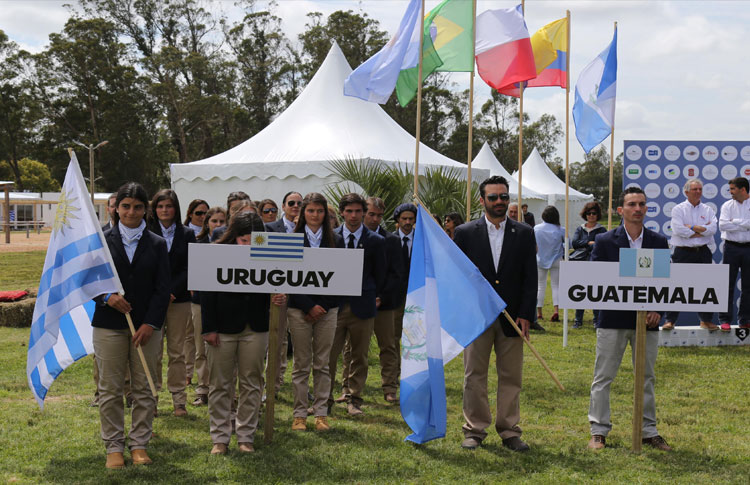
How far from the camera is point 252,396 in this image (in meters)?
5.43

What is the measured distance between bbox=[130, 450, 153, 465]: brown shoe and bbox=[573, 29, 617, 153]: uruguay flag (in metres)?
6.51

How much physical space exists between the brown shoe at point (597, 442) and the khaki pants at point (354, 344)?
2.06 meters

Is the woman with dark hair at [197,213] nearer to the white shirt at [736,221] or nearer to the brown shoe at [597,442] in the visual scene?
the brown shoe at [597,442]

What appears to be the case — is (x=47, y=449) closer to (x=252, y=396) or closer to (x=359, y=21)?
(x=252, y=396)

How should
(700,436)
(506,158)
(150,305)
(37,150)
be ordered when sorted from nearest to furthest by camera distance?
(150,305) → (700,436) → (37,150) → (506,158)

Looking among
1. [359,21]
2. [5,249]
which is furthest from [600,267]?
[359,21]

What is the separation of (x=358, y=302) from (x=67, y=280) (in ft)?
7.85

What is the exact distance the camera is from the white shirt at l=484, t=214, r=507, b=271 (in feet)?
18.5

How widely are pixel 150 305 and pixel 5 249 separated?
29.8 m

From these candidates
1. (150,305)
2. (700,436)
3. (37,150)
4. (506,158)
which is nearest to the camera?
(150,305)

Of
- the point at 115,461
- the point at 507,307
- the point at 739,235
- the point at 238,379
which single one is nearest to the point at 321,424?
the point at 238,379

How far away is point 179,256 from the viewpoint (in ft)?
21.2

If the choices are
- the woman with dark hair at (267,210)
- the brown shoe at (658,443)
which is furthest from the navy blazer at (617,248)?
the woman with dark hair at (267,210)

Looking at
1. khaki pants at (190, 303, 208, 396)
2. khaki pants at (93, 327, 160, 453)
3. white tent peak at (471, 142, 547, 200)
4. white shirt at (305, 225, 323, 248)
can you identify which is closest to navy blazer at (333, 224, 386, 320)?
white shirt at (305, 225, 323, 248)
